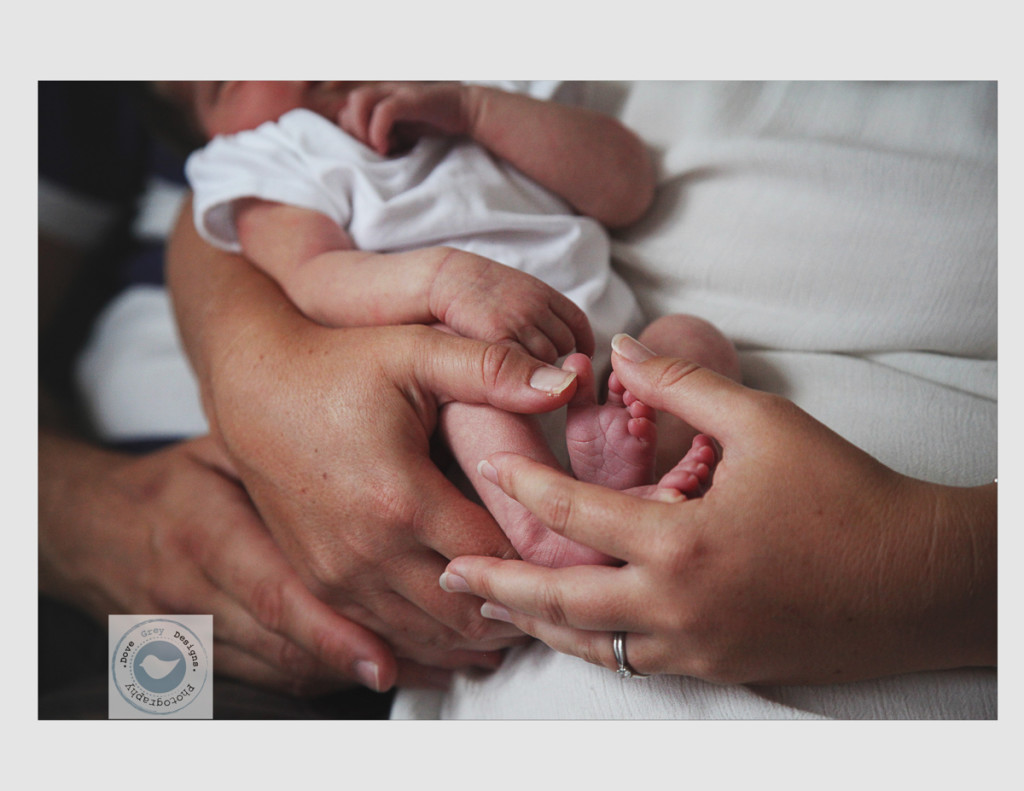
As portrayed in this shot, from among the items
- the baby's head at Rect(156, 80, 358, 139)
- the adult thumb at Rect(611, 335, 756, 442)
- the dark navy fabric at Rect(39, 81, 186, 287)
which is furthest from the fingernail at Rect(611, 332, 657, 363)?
the dark navy fabric at Rect(39, 81, 186, 287)

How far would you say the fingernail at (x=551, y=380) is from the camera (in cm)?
58

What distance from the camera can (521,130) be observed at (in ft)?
2.68

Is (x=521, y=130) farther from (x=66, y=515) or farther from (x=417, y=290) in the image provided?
(x=66, y=515)

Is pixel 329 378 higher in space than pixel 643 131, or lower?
lower

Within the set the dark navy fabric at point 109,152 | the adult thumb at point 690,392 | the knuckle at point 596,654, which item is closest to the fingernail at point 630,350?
the adult thumb at point 690,392

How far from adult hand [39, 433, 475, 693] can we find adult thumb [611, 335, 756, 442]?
35 cm

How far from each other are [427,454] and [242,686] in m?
0.35

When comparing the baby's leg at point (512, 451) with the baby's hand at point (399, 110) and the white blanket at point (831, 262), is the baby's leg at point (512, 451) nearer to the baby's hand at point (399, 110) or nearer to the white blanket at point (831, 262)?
the white blanket at point (831, 262)

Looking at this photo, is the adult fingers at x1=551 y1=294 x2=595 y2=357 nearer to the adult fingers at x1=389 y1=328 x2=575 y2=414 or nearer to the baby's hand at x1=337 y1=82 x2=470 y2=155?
the adult fingers at x1=389 y1=328 x2=575 y2=414

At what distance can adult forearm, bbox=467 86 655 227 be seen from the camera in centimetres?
82

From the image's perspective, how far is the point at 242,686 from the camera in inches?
30.5

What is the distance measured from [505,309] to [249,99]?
0.47 m

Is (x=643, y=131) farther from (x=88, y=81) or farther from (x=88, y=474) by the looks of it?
(x=88, y=474)
